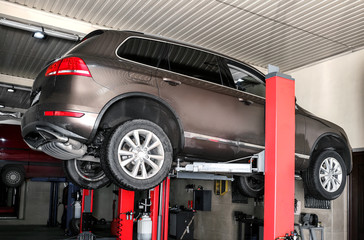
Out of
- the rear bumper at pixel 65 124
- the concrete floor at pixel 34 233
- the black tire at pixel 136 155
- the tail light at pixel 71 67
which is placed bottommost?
the concrete floor at pixel 34 233

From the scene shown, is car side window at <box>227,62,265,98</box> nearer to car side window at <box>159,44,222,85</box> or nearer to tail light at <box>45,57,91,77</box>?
car side window at <box>159,44,222,85</box>

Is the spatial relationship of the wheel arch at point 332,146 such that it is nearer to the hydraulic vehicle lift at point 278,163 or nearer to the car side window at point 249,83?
the car side window at point 249,83

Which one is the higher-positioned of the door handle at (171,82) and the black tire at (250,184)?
the door handle at (171,82)

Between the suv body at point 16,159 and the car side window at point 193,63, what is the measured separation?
6794 millimetres

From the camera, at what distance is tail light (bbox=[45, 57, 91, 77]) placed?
299cm

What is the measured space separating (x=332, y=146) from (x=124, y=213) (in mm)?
4483

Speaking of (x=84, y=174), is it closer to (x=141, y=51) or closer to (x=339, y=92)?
(x=141, y=51)

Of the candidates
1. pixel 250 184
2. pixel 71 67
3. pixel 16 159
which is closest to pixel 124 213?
pixel 250 184

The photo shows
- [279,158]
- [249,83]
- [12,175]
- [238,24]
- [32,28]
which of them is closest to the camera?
[279,158]

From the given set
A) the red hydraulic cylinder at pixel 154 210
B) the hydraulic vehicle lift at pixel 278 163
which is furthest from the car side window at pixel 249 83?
the red hydraulic cylinder at pixel 154 210

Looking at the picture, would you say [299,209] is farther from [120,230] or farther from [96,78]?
[96,78]

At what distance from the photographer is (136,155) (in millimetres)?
3129

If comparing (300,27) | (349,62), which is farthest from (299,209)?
(300,27)

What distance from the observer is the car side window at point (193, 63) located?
3.60 m
